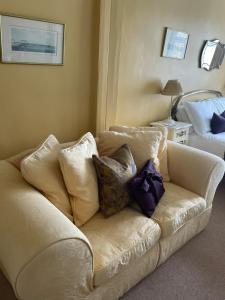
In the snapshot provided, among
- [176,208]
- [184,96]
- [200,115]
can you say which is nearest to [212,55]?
[184,96]

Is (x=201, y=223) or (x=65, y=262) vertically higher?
(x=65, y=262)

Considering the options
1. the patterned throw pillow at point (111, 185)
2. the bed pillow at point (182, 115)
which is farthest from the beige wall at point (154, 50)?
the patterned throw pillow at point (111, 185)

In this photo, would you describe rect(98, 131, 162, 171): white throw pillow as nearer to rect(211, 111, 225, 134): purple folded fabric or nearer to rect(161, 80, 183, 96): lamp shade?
rect(161, 80, 183, 96): lamp shade

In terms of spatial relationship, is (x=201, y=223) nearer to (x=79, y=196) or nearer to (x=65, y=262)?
(x=79, y=196)

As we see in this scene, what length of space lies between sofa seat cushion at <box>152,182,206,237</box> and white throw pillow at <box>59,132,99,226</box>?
456 millimetres

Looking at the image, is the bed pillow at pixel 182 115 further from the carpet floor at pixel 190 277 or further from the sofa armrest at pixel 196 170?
the carpet floor at pixel 190 277

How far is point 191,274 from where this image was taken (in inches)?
72.5

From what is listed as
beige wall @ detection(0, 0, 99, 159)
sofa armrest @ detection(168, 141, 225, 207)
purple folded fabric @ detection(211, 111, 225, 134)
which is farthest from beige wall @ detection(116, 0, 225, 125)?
sofa armrest @ detection(168, 141, 225, 207)

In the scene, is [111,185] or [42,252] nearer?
[42,252]

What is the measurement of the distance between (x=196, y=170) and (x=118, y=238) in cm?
96

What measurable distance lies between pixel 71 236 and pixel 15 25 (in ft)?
4.92

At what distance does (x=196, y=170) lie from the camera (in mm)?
2092

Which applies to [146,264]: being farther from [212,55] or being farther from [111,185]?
[212,55]

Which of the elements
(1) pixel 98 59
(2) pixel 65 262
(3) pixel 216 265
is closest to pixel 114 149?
(1) pixel 98 59
